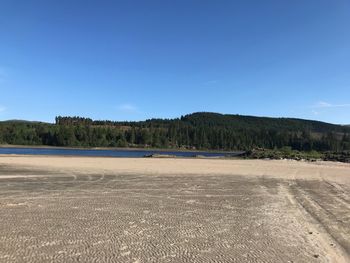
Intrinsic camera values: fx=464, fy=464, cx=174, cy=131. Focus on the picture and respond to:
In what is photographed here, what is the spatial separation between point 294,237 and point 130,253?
4.24m

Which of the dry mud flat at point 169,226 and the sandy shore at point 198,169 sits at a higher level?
the sandy shore at point 198,169

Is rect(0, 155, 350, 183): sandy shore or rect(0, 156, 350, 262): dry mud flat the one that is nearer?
rect(0, 156, 350, 262): dry mud flat

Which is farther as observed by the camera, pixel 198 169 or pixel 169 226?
pixel 198 169

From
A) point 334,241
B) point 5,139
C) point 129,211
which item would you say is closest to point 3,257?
point 129,211

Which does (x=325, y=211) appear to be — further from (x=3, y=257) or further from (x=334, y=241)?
(x=3, y=257)

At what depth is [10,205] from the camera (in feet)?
48.4

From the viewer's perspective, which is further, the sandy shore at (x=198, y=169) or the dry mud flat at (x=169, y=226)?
the sandy shore at (x=198, y=169)

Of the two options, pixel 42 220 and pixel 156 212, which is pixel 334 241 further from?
pixel 42 220

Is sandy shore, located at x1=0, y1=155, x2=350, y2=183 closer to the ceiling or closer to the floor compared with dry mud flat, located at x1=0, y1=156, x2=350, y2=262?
closer to the ceiling

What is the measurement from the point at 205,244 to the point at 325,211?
23.1ft

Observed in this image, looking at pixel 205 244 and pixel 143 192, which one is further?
pixel 143 192

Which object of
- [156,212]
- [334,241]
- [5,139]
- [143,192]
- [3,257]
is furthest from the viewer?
[5,139]

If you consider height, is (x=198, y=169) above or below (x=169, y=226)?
above

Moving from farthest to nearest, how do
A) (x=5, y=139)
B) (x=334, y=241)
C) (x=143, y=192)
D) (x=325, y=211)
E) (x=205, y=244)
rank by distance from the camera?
1. (x=5, y=139)
2. (x=143, y=192)
3. (x=325, y=211)
4. (x=334, y=241)
5. (x=205, y=244)
